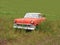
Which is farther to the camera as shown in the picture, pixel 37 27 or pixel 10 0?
pixel 10 0

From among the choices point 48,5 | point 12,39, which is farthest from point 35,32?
point 48,5

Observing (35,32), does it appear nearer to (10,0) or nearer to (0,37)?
(0,37)

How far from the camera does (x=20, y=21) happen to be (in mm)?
17422

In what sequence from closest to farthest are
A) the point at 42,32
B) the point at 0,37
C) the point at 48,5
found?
the point at 0,37 → the point at 42,32 → the point at 48,5

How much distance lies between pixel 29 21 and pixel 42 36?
1.72 metres

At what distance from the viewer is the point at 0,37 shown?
571 inches

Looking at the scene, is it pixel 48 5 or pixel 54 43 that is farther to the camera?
pixel 48 5

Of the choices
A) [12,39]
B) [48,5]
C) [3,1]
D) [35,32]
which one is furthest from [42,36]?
[3,1]

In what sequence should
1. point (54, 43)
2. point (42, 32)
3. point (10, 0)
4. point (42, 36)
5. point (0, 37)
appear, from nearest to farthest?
point (54, 43)
point (0, 37)
point (42, 36)
point (42, 32)
point (10, 0)

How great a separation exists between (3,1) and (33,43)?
27948mm

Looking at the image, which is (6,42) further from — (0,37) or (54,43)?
(54,43)

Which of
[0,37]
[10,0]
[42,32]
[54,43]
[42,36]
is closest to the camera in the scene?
[54,43]

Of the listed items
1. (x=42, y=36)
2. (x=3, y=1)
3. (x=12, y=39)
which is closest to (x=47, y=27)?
(x=42, y=36)

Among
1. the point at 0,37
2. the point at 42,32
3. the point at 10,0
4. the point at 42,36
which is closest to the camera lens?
the point at 0,37
